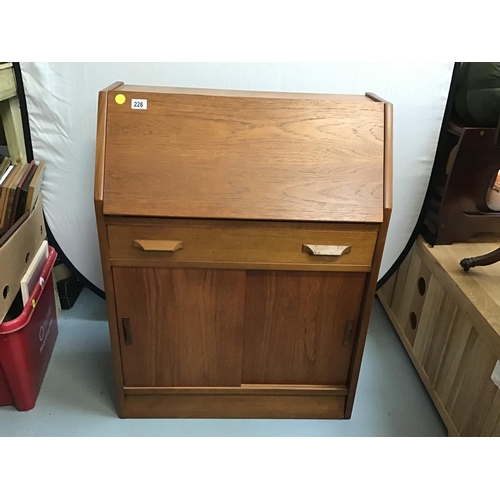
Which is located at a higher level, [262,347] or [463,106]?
[463,106]

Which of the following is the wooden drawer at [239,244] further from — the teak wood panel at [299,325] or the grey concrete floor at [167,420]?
the grey concrete floor at [167,420]

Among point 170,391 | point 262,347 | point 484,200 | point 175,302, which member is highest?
point 484,200

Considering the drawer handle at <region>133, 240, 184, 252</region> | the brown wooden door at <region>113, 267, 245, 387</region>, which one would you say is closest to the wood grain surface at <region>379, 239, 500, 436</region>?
the brown wooden door at <region>113, 267, 245, 387</region>

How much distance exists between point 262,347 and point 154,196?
1.77 feet

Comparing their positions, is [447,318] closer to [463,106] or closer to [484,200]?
[484,200]

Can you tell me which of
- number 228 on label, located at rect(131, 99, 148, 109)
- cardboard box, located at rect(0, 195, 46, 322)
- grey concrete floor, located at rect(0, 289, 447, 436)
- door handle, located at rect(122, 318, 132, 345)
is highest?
number 228 on label, located at rect(131, 99, 148, 109)

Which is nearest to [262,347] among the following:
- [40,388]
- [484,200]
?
[40,388]

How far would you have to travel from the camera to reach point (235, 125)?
1.14 metres

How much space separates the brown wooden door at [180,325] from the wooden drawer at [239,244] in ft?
0.16

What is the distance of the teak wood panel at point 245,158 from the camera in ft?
3.63

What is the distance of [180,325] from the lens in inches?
50.3

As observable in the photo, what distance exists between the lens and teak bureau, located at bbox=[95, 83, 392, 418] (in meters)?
1.11

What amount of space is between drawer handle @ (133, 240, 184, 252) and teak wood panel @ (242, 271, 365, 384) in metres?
0.21

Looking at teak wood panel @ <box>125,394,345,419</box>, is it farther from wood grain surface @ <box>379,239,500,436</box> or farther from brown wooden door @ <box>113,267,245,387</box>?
wood grain surface @ <box>379,239,500,436</box>
